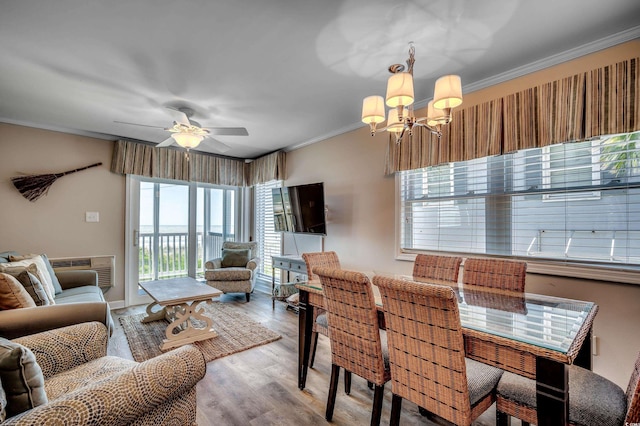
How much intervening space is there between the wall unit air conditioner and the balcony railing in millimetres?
449

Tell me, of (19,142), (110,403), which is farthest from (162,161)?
(110,403)

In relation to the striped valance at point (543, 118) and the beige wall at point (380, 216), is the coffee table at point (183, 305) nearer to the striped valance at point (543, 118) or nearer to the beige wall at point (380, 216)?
the beige wall at point (380, 216)

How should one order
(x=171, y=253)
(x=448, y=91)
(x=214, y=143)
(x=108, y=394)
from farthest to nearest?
(x=171, y=253) → (x=214, y=143) → (x=448, y=91) → (x=108, y=394)

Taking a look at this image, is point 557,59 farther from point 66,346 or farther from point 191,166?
point 191,166

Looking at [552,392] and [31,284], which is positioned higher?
[31,284]

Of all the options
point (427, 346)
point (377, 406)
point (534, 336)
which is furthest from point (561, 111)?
point (377, 406)

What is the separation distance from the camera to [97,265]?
13.6 feet

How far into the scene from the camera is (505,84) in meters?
2.57

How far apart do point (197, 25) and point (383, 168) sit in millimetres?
2274

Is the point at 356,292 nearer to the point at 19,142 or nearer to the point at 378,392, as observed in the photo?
the point at 378,392

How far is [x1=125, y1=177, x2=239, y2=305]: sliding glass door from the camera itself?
179 inches

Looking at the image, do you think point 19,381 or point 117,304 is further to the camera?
point 117,304

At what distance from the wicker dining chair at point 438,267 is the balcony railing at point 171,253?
4.05 metres

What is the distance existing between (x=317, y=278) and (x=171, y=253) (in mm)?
3416
